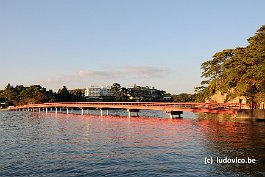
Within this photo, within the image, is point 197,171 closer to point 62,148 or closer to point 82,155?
point 82,155

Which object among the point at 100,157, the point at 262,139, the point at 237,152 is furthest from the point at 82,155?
the point at 262,139

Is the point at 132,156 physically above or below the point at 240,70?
below

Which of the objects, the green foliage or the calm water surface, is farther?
the green foliage

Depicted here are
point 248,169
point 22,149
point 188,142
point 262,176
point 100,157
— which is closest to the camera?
point 262,176

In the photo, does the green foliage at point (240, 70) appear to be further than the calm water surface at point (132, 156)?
Yes

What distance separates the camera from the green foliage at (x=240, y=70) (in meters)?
62.1

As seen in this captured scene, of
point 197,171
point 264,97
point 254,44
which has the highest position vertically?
point 254,44

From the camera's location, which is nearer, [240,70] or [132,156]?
[132,156]

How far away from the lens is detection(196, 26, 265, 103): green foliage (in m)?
62.1

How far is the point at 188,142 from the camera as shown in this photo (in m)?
36.6

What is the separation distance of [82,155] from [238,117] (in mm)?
46036

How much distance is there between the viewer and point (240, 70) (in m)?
65.9

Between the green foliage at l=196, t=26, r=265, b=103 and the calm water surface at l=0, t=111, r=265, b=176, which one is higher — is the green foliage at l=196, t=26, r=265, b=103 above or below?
above

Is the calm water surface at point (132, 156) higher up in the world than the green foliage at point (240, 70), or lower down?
lower down
